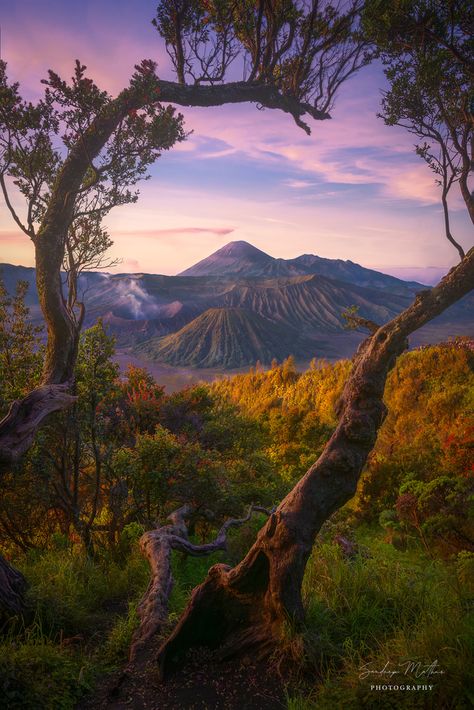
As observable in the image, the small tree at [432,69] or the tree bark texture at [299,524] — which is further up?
the small tree at [432,69]

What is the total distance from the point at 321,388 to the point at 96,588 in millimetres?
12823

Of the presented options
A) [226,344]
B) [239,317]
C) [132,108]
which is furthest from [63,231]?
[239,317]

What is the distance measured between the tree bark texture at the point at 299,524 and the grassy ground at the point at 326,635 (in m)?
0.38

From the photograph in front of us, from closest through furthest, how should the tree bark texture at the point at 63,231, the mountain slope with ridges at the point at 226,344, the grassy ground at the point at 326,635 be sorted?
1. the grassy ground at the point at 326,635
2. the tree bark texture at the point at 63,231
3. the mountain slope with ridges at the point at 226,344

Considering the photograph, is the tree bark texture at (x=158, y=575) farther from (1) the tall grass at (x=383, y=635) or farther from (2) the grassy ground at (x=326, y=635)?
(1) the tall grass at (x=383, y=635)

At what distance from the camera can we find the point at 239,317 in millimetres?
100062

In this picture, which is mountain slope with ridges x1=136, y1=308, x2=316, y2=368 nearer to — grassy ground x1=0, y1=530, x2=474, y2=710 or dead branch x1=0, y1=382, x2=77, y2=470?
grassy ground x1=0, y1=530, x2=474, y2=710

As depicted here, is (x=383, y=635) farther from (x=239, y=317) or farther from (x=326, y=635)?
(x=239, y=317)

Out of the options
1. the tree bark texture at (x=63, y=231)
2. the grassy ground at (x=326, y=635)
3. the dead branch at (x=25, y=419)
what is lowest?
the grassy ground at (x=326, y=635)

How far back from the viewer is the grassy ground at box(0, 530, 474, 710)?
2672 mm

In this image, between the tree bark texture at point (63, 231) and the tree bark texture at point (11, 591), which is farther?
the tree bark texture at point (63, 231)

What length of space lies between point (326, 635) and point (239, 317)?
9727 centimetres

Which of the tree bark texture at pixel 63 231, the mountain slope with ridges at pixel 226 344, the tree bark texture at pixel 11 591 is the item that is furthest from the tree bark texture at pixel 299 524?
the mountain slope with ridges at pixel 226 344

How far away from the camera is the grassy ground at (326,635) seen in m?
2.67
